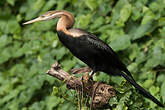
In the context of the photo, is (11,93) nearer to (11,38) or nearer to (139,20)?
(11,38)

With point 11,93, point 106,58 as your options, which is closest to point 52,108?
point 11,93

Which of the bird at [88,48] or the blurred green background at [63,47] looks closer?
the bird at [88,48]

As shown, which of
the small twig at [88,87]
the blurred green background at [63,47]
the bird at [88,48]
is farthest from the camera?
the blurred green background at [63,47]

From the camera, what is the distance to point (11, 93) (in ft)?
16.5

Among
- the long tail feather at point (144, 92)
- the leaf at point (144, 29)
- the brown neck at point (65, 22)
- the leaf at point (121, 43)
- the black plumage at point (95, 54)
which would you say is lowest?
the long tail feather at point (144, 92)

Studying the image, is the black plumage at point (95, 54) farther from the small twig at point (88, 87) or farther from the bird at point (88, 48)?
the small twig at point (88, 87)

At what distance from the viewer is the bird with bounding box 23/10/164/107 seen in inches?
119

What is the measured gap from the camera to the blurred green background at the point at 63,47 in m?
4.20

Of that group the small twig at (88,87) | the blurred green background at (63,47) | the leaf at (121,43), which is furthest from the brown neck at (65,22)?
the leaf at (121,43)

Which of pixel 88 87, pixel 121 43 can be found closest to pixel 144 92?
pixel 88 87

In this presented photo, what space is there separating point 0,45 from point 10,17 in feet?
1.91

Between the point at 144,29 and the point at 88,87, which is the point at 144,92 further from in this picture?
the point at 144,29

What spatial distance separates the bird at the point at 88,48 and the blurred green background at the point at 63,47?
0.60 m

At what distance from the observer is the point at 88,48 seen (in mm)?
3062
